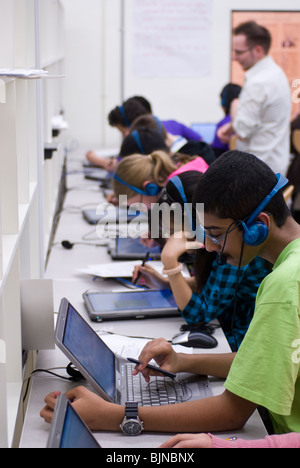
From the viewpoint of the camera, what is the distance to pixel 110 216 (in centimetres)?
312

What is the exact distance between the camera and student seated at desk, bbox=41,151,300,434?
1133mm

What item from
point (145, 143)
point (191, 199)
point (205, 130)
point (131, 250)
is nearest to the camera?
point (191, 199)

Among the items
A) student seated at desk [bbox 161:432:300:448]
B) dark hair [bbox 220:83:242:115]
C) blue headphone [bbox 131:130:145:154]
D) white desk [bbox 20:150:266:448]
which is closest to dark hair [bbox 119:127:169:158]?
blue headphone [bbox 131:130:145:154]

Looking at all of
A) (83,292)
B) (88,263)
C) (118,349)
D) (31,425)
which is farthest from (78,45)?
(31,425)

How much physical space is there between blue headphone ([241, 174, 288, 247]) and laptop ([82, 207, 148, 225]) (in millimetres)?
1694

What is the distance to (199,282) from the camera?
1927 mm

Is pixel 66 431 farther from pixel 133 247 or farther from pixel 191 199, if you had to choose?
pixel 133 247

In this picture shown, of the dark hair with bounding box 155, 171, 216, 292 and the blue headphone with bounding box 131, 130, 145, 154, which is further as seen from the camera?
the blue headphone with bounding box 131, 130, 145, 154

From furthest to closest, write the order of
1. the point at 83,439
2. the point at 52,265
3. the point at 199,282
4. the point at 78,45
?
the point at 78,45 < the point at 52,265 < the point at 199,282 < the point at 83,439

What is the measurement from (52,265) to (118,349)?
0.85 meters

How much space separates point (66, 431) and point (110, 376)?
1.71ft

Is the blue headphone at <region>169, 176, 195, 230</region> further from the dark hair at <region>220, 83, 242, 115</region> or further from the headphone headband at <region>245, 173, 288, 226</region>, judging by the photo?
the dark hair at <region>220, 83, 242, 115</region>

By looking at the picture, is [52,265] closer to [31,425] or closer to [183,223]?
[183,223]

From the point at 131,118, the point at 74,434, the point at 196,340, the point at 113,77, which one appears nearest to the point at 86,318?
the point at 196,340
